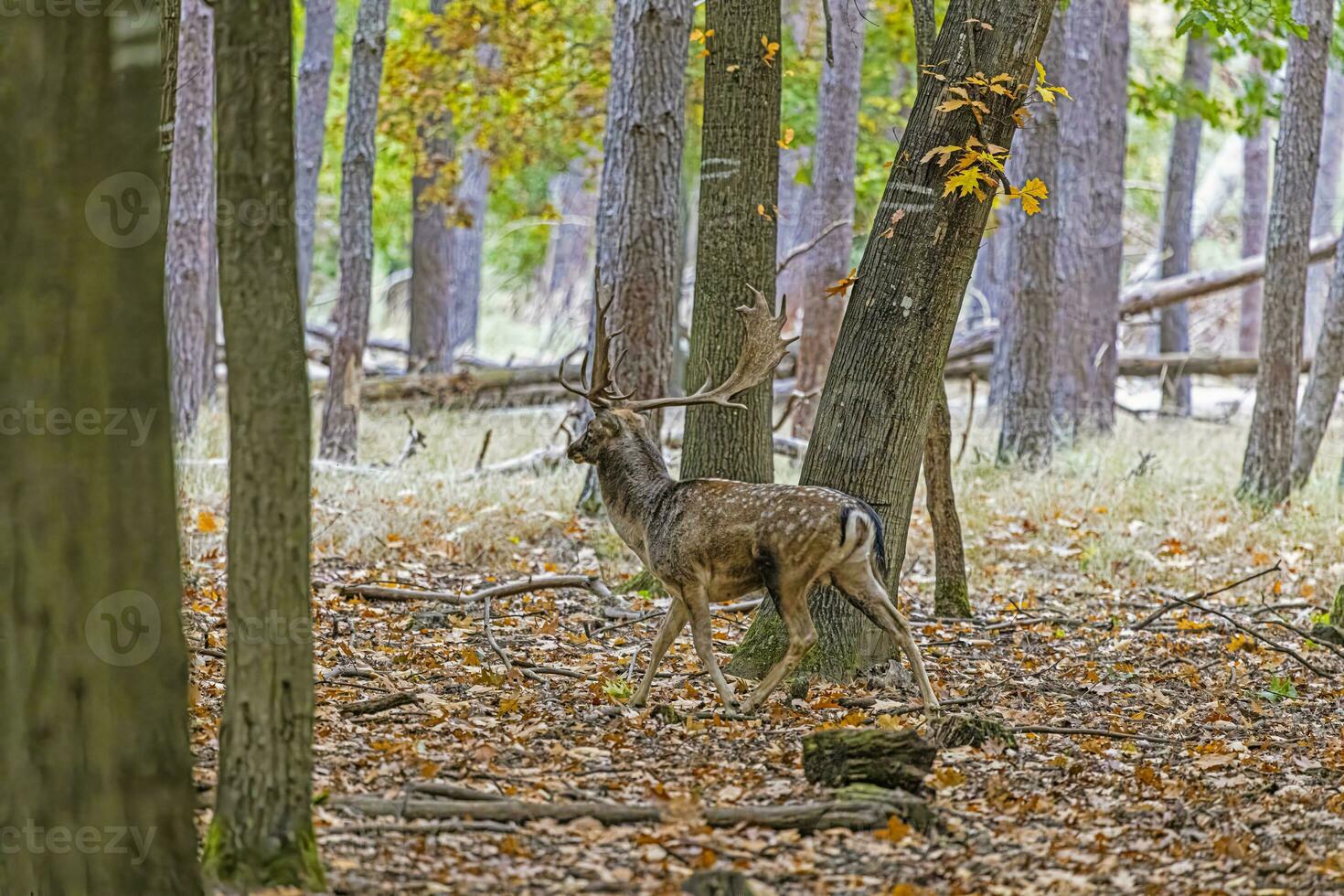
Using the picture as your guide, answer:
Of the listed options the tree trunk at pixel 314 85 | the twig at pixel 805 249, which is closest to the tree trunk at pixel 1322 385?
the twig at pixel 805 249

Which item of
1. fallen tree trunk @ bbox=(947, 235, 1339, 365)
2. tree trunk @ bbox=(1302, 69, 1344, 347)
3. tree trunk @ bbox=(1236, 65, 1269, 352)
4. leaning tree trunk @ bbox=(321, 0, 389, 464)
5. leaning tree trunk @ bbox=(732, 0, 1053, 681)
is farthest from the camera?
tree trunk @ bbox=(1302, 69, 1344, 347)

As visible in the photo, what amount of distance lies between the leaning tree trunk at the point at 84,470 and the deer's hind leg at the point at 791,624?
319 centimetres

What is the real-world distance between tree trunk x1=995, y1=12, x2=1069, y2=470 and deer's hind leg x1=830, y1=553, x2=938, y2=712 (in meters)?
8.90

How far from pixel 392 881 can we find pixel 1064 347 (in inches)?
586

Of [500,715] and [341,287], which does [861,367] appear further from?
[341,287]

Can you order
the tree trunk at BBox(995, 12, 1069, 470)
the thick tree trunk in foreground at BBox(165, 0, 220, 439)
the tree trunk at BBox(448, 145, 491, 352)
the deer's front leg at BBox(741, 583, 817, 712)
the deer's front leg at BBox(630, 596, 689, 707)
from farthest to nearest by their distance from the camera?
the tree trunk at BBox(448, 145, 491, 352) < the tree trunk at BBox(995, 12, 1069, 470) < the thick tree trunk in foreground at BBox(165, 0, 220, 439) < the deer's front leg at BBox(630, 596, 689, 707) < the deer's front leg at BBox(741, 583, 817, 712)

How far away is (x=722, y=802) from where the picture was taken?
5.50m

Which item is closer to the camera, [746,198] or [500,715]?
[500,715]

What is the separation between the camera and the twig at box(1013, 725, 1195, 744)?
22.0 ft

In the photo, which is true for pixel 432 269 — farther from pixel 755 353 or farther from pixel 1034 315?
pixel 755 353

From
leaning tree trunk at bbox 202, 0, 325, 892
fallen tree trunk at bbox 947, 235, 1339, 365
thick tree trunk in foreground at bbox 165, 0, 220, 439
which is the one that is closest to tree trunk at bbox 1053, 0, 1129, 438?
fallen tree trunk at bbox 947, 235, 1339, 365

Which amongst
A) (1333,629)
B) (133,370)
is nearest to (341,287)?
(1333,629)

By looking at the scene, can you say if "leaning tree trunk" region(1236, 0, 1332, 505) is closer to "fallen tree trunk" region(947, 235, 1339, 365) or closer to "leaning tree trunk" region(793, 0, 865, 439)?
"leaning tree trunk" region(793, 0, 865, 439)

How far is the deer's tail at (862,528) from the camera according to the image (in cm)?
662
